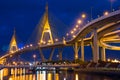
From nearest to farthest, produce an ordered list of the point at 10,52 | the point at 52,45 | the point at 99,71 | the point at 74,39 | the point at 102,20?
the point at 99,71
the point at 102,20
the point at 74,39
the point at 52,45
the point at 10,52

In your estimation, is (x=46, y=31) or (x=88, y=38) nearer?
(x=88, y=38)

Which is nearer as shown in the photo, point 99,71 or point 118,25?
point 99,71

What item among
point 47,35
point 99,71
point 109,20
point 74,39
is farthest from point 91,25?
point 47,35

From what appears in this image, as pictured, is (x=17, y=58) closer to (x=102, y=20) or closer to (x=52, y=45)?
(x=52, y=45)

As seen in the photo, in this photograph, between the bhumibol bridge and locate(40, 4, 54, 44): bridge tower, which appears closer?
the bhumibol bridge

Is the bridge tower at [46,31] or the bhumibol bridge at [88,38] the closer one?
the bhumibol bridge at [88,38]

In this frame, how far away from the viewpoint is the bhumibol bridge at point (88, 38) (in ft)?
184

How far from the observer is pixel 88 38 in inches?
3312

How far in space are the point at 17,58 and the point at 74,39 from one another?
112ft

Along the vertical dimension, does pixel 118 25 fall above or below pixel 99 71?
above

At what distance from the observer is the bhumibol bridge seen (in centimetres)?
5622

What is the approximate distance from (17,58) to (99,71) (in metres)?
66.8

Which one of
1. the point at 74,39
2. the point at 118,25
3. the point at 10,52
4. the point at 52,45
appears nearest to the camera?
the point at 118,25

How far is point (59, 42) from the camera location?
301 feet
